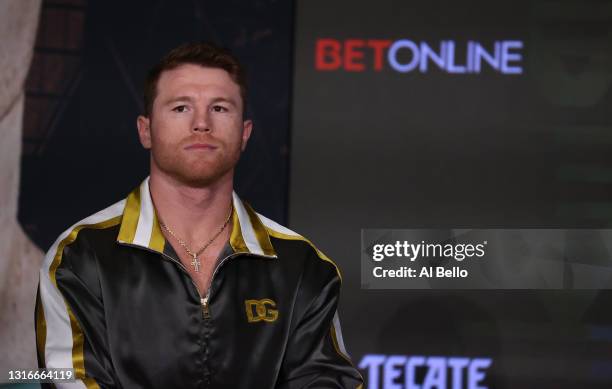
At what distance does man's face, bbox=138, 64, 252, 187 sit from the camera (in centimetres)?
177

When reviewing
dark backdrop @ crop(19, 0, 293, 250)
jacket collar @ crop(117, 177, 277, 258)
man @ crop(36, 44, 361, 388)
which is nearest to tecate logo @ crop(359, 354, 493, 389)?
dark backdrop @ crop(19, 0, 293, 250)

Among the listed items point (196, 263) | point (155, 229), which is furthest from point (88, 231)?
point (196, 263)

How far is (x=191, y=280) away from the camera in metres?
1.73

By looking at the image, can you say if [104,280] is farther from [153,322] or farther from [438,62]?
[438,62]

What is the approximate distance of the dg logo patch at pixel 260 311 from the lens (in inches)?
69.0

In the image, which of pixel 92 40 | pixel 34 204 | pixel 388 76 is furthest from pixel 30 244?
pixel 388 76

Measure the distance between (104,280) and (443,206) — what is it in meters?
1.37

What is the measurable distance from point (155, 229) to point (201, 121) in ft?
0.85

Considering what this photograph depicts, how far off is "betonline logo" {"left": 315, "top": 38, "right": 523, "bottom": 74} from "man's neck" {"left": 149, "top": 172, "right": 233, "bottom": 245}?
101 cm

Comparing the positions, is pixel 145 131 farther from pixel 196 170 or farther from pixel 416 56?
pixel 416 56

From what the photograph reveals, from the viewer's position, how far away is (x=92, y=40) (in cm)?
271

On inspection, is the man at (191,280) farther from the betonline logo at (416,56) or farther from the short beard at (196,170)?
the betonline logo at (416,56)

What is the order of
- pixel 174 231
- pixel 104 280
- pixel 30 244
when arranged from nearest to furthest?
1. pixel 104 280
2. pixel 174 231
3. pixel 30 244

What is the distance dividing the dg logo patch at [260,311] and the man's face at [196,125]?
289 mm
